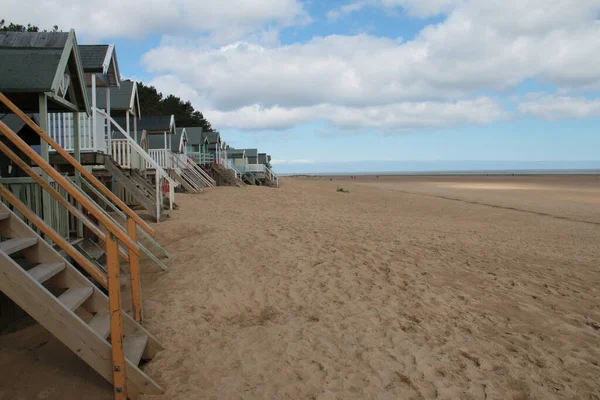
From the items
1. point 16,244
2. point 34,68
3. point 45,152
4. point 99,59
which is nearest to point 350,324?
point 16,244

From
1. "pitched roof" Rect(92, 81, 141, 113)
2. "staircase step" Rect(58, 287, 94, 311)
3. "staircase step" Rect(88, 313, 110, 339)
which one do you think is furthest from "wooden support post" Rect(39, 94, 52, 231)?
"pitched roof" Rect(92, 81, 141, 113)

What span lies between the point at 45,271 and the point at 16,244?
392 mm

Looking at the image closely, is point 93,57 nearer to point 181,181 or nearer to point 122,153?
point 122,153

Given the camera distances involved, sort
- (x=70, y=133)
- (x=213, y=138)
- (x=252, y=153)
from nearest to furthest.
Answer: (x=70, y=133)
(x=213, y=138)
(x=252, y=153)

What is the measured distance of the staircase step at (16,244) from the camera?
4.03m

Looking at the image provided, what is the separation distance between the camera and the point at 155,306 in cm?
576

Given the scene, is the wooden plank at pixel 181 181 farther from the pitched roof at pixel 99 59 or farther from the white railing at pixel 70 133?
the white railing at pixel 70 133

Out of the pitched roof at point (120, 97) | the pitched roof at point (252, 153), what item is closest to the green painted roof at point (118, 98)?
the pitched roof at point (120, 97)

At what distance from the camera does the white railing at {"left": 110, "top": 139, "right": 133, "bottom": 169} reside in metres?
13.5

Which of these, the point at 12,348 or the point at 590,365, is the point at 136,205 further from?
the point at 590,365

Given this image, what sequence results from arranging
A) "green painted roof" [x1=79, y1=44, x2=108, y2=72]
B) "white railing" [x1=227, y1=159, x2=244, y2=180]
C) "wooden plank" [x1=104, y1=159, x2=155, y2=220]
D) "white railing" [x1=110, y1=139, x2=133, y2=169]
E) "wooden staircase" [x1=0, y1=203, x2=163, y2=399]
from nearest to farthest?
"wooden staircase" [x1=0, y1=203, x2=163, y2=399]
"wooden plank" [x1=104, y1=159, x2=155, y2=220]
"green painted roof" [x1=79, y1=44, x2=108, y2=72]
"white railing" [x1=110, y1=139, x2=133, y2=169]
"white railing" [x1=227, y1=159, x2=244, y2=180]

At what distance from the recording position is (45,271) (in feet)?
13.7

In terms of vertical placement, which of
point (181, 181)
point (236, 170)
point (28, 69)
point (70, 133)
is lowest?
point (181, 181)

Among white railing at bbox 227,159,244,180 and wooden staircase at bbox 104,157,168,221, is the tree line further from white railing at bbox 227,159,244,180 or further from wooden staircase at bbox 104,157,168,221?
wooden staircase at bbox 104,157,168,221
